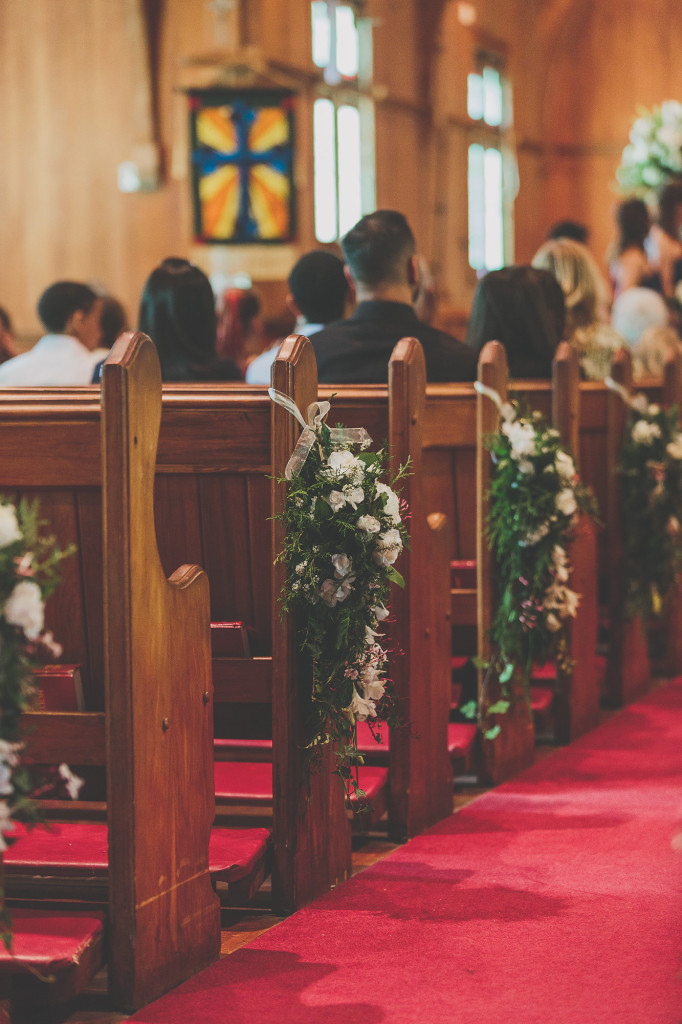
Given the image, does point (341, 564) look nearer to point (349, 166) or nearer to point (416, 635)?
point (416, 635)

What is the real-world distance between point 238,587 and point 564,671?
158cm

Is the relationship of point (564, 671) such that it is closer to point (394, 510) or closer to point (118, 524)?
point (394, 510)

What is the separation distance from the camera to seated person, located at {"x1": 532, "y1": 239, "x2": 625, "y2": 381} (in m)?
5.36

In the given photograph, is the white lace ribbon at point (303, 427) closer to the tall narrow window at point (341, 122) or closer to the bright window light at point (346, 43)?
the tall narrow window at point (341, 122)

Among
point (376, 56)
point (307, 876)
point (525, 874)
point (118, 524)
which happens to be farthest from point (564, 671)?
point (376, 56)

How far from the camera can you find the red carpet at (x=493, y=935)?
7.48 feet

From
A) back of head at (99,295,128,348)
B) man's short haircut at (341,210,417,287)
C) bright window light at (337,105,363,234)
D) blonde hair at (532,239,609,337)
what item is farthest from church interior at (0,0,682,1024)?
bright window light at (337,105,363,234)

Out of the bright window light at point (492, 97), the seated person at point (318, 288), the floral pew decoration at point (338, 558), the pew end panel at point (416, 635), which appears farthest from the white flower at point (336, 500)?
the bright window light at point (492, 97)

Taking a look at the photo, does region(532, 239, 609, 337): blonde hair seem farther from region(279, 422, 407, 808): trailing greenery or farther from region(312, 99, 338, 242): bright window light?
region(312, 99, 338, 242): bright window light

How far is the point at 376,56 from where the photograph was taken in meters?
11.4

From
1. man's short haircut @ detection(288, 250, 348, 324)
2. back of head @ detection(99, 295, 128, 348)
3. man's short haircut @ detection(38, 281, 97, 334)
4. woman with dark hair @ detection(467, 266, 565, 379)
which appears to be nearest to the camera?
man's short haircut @ detection(288, 250, 348, 324)

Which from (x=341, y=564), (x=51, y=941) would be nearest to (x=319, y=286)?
(x=341, y=564)

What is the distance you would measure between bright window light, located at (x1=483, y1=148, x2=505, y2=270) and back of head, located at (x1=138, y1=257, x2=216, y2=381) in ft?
33.8

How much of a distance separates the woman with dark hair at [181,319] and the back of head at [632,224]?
324 centimetres
